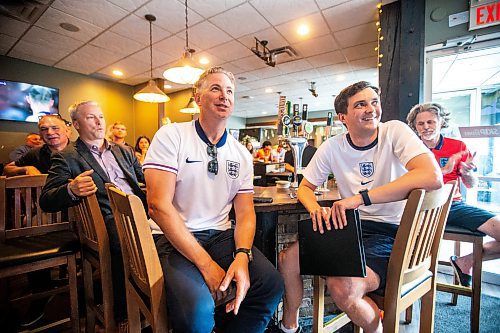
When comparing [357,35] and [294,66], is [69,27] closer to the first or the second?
[294,66]

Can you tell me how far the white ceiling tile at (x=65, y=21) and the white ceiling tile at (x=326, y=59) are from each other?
11.2 feet

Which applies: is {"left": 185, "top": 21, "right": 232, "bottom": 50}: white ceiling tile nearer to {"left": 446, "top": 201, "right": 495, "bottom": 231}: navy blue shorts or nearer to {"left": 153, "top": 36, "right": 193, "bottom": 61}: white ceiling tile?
{"left": 153, "top": 36, "right": 193, "bottom": 61}: white ceiling tile

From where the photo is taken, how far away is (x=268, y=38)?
3.75 m

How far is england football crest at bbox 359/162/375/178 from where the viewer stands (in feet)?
4.16

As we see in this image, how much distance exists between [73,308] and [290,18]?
139 inches

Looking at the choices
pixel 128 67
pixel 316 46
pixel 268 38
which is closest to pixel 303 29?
pixel 268 38

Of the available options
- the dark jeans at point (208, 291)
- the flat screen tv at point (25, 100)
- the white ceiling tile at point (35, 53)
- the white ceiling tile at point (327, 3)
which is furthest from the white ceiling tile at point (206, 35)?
the flat screen tv at point (25, 100)

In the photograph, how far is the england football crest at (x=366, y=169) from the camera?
1.27 meters

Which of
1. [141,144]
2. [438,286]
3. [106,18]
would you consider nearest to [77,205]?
[438,286]

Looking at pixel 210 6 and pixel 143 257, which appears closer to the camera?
pixel 143 257

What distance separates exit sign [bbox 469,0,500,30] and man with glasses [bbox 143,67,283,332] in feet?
8.78

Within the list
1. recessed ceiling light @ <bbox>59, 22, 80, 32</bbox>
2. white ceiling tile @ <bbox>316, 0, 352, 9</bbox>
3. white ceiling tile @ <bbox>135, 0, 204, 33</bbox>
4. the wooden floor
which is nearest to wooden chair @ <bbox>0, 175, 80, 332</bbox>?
the wooden floor

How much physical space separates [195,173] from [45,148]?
5.96 ft

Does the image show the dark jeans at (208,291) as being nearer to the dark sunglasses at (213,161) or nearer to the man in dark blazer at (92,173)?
the dark sunglasses at (213,161)
